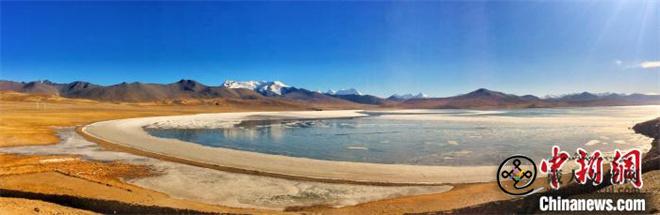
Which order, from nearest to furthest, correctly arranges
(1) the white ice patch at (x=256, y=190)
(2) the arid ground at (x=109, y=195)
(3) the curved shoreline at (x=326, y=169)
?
(2) the arid ground at (x=109, y=195) → (1) the white ice patch at (x=256, y=190) → (3) the curved shoreline at (x=326, y=169)

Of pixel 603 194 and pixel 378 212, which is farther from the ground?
pixel 603 194

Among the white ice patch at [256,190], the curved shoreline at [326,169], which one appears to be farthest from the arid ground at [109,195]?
the curved shoreline at [326,169]

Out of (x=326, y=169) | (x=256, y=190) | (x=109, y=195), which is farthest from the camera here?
(x=326, y=169)

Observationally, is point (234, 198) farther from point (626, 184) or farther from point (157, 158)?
point (626, 184)

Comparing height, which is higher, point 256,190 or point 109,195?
point 109,195

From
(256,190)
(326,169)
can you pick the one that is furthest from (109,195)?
(326,169)

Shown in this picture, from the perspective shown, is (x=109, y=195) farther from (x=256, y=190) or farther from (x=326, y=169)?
(x=326, y=169)

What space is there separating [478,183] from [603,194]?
545cm

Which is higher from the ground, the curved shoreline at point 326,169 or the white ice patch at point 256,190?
the curved shoreline at point 326,169

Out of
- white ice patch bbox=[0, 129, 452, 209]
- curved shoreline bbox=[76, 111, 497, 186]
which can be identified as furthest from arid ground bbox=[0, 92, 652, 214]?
curved shoreline bbox=[76, 111, 497, 186]

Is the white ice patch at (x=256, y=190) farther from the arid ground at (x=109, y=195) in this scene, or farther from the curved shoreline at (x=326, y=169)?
the curved shoreline at (x=326, y=169)

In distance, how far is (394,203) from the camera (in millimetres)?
12781

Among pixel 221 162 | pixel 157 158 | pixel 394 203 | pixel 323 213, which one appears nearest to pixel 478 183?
pixel 394 203

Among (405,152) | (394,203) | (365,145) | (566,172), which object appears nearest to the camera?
(394,203)
